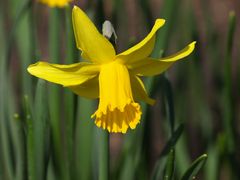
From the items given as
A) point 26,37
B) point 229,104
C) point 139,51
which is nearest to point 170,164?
point 139,51

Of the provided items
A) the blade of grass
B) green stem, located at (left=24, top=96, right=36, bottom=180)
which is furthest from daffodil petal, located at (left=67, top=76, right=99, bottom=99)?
the blade of grass

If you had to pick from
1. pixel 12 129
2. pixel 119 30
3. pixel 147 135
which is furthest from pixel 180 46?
pixel 12 129

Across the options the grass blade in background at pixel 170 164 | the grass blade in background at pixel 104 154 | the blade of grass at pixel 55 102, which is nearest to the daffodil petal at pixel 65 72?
the grass blade in background at pixel 104 154

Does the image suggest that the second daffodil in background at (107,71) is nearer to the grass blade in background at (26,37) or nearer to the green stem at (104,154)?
the green stem at (104,154)

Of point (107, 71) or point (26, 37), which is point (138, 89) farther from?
point (26, 37)

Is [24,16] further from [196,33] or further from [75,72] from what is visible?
[75,72]

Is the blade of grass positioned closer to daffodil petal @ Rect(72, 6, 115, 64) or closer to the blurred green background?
the blurred green background

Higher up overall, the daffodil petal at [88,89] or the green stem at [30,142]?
the daffodil petal at [88,89]

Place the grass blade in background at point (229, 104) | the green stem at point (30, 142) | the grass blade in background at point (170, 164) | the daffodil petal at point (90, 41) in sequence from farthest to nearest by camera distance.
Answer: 1. the grass blade in background at point (229, 104)
2. the green stem at point (30, 142)
3. the grass blade in background at point (170, 164)
4. the daffodil petal at point (90, 41)
